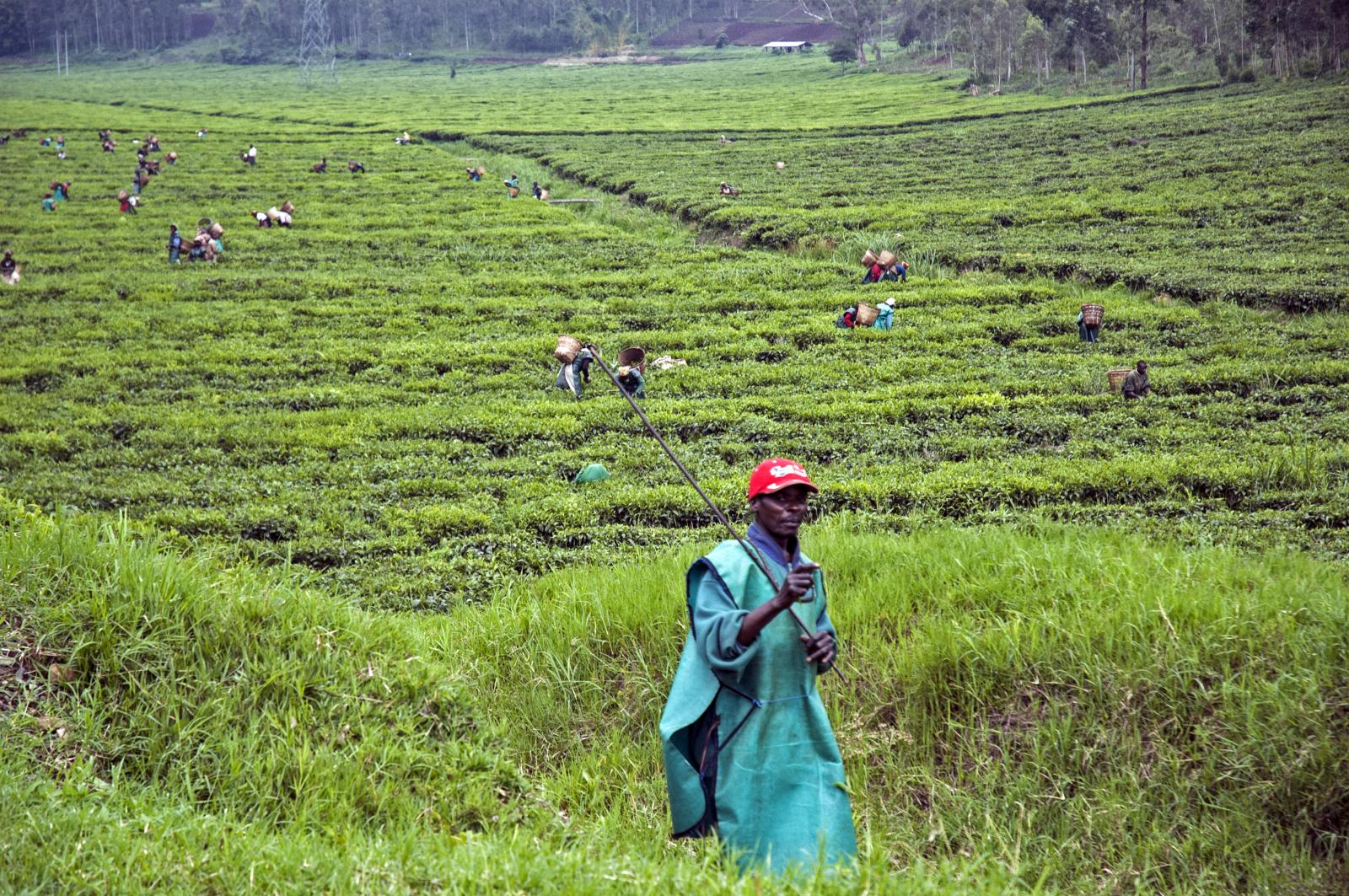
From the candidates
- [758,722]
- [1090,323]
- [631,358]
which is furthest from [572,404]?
[758,722]

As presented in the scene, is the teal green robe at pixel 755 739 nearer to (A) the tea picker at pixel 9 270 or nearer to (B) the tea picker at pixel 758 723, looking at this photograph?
(B) the tea picker at pixel 758 723

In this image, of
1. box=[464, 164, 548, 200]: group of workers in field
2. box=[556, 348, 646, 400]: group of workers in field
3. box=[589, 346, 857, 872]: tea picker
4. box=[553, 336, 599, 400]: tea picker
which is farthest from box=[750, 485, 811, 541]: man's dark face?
box=[464, 164, 548, 200]: group of workers in field

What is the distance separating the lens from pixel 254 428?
16094 millimetres

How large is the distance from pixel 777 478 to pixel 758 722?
44.4 inches

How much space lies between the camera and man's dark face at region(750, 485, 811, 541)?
5164 millimetres

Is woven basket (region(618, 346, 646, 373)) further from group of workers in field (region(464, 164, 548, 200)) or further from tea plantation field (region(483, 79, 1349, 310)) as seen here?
group of workers in field (region(464, 164, 548, 200))

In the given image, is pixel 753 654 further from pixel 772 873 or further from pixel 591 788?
pixel 591 788

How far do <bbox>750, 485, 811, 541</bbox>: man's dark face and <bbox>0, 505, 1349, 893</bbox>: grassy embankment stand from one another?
1509mm

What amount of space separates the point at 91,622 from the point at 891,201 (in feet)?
97.7

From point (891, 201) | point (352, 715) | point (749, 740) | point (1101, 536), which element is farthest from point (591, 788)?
point (891, 201)

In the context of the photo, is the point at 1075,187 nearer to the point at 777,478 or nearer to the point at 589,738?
the point at 589,738

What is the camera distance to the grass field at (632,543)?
19.4 ft

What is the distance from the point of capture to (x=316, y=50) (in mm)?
116750

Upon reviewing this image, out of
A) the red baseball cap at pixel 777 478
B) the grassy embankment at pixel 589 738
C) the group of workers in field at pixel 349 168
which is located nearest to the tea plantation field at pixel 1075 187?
the group of workers in field at pixel 349 168
